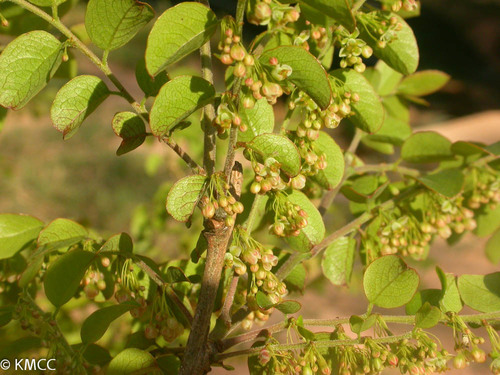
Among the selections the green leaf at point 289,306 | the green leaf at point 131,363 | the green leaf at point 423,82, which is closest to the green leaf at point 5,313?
the green leaf at point 131,363

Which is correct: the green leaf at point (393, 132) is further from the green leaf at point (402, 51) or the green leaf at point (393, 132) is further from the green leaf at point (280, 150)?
the green leaf at point (280, 150)

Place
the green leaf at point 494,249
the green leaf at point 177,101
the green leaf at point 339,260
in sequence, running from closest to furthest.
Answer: the green leaf at point 177,101 → the green leaf at point 339,260 → the green leaf at point 494,249

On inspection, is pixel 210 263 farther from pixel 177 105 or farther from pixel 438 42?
pixel 438 42

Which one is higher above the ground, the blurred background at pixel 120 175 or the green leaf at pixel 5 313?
the green leaf at pixel 5 313

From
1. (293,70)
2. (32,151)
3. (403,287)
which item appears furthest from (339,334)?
(32,151)

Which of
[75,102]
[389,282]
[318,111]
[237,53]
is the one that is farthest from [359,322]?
[75,102]
